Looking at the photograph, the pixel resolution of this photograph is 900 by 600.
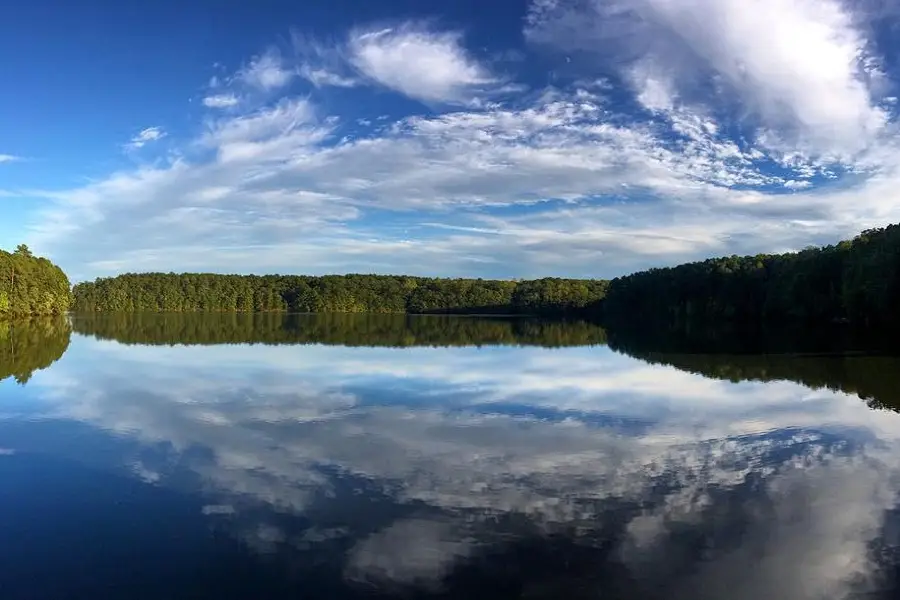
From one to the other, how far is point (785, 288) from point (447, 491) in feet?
221

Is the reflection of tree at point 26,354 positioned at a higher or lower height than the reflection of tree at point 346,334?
lower

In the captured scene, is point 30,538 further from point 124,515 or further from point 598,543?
point 598,543

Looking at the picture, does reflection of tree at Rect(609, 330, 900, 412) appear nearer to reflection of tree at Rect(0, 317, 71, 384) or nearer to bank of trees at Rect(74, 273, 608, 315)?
reflection of tree at Rect(0, 317, 71, 384)

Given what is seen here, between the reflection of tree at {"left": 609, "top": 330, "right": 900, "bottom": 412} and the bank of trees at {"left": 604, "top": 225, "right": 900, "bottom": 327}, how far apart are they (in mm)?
5068

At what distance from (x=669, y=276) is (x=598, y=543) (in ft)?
316

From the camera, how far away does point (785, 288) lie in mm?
68750

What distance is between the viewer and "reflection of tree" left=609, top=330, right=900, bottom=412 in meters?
22.4

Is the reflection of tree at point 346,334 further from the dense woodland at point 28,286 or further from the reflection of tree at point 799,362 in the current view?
the reflection of tree at point 799,362

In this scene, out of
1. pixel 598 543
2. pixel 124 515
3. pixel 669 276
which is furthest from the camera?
pixel 669 276

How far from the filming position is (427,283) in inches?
6481

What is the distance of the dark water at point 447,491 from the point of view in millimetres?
7055

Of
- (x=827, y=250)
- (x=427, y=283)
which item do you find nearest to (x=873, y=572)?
(x=827, y=250)

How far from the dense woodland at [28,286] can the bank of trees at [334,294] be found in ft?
185

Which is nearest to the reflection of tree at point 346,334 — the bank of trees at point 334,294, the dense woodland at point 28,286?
the dense woodland at point 28,286
